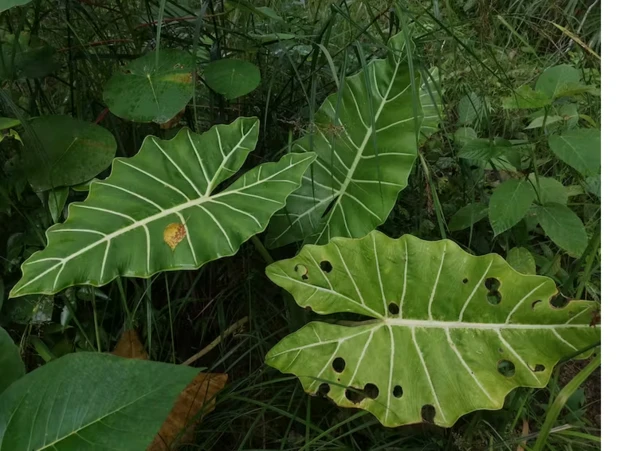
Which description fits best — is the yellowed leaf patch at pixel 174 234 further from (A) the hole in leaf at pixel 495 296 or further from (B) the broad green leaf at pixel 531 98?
(B) the broad green leaf at pixel 531 98

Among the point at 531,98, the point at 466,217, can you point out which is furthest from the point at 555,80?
the point at 466,217

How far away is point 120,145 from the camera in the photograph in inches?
47.5

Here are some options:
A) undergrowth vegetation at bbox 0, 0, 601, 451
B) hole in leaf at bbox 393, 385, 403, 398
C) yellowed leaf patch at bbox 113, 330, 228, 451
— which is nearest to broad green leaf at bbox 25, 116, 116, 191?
undergrowth vegetation at bbox 0, 0, 601, 451

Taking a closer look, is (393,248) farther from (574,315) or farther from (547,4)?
(547,4)

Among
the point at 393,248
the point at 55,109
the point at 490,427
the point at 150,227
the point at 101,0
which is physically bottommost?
the point at 490,427

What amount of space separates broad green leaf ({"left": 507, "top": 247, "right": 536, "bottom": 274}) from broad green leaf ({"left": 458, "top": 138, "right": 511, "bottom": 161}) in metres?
0.22

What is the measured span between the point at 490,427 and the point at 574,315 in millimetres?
293

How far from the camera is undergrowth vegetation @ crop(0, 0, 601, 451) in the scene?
81 cm

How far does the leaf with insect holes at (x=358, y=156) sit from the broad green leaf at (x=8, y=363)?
1.71 feet

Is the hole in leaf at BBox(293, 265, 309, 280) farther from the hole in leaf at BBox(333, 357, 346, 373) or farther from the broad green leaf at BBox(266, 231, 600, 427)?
the hole in leaf at BBox(333, 357, 346, 373)

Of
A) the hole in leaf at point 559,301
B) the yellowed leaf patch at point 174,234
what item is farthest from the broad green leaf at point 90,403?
the hole in leaf at point 559,301

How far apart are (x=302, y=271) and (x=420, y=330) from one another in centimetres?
24

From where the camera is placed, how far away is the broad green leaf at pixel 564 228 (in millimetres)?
1049
